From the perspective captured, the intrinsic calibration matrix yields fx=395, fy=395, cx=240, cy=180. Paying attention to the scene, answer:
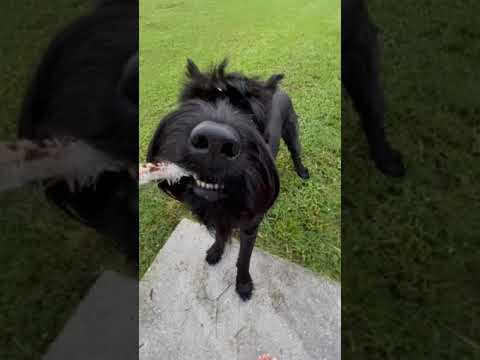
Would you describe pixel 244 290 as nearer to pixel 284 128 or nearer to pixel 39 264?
pixel 284 128

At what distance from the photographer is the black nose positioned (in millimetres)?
1508

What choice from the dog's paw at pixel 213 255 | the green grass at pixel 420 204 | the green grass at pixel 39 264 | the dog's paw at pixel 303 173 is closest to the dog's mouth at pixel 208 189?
the dog's paw at pixel 213 255

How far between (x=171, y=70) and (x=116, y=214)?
1.31 metres

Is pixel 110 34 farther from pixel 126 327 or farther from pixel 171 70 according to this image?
pixel 126 327

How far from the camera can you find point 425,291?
9.04 feet

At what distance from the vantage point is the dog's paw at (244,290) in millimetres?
2629

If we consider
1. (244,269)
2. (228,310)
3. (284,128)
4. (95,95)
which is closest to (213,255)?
(244,269)

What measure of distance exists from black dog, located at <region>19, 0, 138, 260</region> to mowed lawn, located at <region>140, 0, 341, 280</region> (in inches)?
27.6

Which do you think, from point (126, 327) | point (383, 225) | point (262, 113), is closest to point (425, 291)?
point (383, 225)

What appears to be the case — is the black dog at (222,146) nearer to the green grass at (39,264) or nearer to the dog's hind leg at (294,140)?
the dog's hind leg at (294,140)

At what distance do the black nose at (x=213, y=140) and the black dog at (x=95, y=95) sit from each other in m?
0.25

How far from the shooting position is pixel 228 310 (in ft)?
8.57

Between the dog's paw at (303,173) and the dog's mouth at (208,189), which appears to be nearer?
the dog's mouth at (208,189)

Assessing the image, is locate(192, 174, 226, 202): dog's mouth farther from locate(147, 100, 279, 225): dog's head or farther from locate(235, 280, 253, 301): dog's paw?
locate(235, 280, 253, 301): dog's paw
